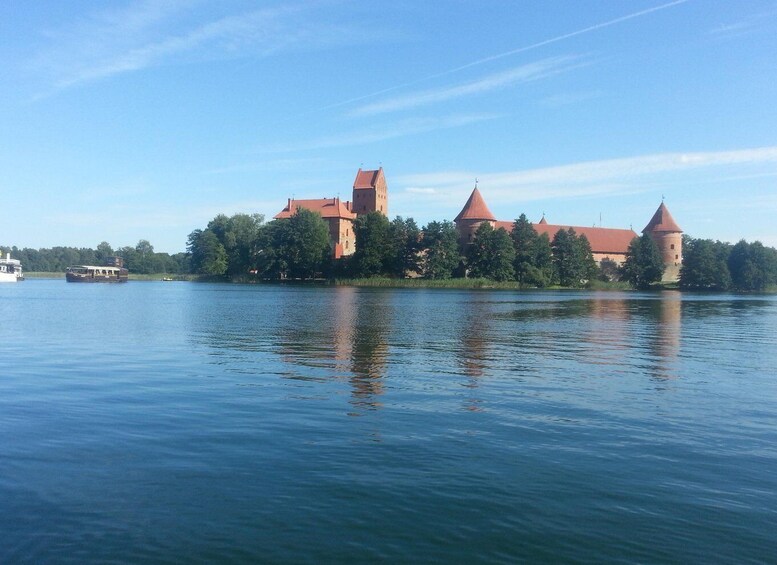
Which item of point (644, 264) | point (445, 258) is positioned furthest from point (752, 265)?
point (445, 258)

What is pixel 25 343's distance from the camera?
75.2ft

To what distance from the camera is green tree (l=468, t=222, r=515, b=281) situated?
99.6 m

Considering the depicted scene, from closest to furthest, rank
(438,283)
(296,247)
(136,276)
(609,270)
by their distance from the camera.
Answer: (438,283), (296,247), (609,270), (136,276)

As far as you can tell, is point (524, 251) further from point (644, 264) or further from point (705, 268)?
point (705, 268)

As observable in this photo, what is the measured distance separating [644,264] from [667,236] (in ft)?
78.3

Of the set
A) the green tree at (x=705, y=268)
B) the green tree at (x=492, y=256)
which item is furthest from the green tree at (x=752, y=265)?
the green tree at (x=492, y=256)

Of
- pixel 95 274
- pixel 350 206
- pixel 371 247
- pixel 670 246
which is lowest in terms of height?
pixel 95 274

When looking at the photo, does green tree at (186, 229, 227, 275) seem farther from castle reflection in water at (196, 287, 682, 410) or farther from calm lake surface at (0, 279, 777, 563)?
calm lake surface at (0, 279, 777, 563)

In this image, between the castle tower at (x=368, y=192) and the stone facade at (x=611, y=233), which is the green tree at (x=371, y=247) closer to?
the stone facade at (x=611, y=233)

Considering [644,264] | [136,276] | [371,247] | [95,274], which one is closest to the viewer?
[371,247]

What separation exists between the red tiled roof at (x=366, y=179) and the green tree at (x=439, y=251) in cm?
3914

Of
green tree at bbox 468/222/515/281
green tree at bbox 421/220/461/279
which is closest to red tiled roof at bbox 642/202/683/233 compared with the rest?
green tree at bbox 468/222/515/281

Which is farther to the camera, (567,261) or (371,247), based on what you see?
(567,261)

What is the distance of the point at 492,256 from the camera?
330 feet
